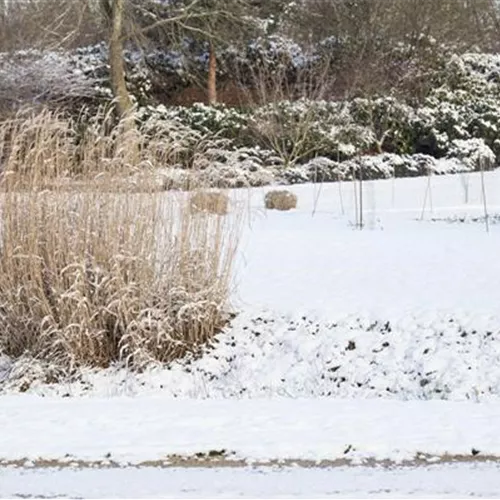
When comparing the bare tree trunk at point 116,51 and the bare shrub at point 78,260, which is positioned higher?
the bare tree trunk at point 116,51

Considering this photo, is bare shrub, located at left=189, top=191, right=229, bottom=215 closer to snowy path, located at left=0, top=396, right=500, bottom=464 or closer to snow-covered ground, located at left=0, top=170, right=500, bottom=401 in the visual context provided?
snow-covered ground, located at left=0, top=170, right=500, bottom=401

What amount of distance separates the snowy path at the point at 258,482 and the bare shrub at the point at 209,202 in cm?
336

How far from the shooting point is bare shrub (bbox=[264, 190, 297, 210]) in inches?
512

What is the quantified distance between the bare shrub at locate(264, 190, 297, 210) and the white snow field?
1.72ft

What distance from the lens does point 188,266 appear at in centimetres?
667

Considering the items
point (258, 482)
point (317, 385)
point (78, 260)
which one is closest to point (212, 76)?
point (78, 260)

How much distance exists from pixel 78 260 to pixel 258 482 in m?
3.31

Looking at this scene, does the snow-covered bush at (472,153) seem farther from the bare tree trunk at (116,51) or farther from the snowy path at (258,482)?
the snowy path at (258,482)

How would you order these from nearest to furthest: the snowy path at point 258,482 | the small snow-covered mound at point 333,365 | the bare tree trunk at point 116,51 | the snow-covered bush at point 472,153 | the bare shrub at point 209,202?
1. the snowy path at point 258,482
2. the small snow-covered mound at point 333,365
3. the bare shrub at point 209,202
4. the bare tree trunk at point 116,51
5. the snow-covered bush at point 472,153

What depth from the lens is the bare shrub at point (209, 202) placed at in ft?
21.8

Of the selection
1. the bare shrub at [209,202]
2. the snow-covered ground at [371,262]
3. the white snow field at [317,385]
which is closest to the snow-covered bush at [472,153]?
the snow-covered ground at [371,262]

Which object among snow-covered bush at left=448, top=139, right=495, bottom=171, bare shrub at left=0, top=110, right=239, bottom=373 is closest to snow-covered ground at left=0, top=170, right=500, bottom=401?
bare shrub at left=0, top=110, right=239, bottom=373

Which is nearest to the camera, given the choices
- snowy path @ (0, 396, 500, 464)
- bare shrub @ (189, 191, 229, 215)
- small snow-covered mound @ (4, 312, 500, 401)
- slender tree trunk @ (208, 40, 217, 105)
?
snowy path @ (0, 396, 500, 464)

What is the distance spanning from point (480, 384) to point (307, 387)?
1205mm
